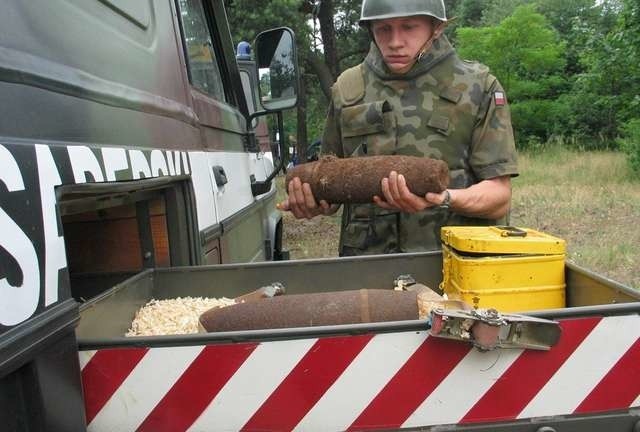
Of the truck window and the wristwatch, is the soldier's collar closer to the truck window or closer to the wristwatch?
the wristwatch

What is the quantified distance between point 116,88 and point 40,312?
84cm

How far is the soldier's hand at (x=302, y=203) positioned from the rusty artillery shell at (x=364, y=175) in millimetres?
21

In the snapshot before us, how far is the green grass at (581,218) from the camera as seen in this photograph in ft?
25.2

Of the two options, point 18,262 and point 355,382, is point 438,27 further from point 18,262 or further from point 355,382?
point 18,262

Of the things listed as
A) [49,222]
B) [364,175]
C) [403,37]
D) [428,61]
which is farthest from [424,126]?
[49,222]

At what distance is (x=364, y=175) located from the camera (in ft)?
7.64

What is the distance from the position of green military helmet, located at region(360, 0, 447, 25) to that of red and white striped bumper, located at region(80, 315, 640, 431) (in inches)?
67.7

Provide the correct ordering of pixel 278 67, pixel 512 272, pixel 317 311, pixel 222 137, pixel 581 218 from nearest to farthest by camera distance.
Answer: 1. pixel 317 311
2. pixel 512 272
3. pixel 222 137
4. pixel 278 67
5. pixel 581 218

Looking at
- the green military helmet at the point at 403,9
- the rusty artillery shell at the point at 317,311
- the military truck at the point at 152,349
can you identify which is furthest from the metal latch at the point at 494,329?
the green military helmet at the point at 403,9

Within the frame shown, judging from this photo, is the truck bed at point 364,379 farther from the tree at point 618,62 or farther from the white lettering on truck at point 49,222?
the tree at point 618,62

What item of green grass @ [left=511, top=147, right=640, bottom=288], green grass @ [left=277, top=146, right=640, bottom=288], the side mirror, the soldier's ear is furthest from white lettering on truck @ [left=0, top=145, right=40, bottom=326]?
green grass @ [left=277, top=146, right=640, bottom=288]

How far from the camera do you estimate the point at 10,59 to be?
116cm

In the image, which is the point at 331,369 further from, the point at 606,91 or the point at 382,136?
the point at 606,91

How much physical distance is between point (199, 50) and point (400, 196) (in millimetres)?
1601
